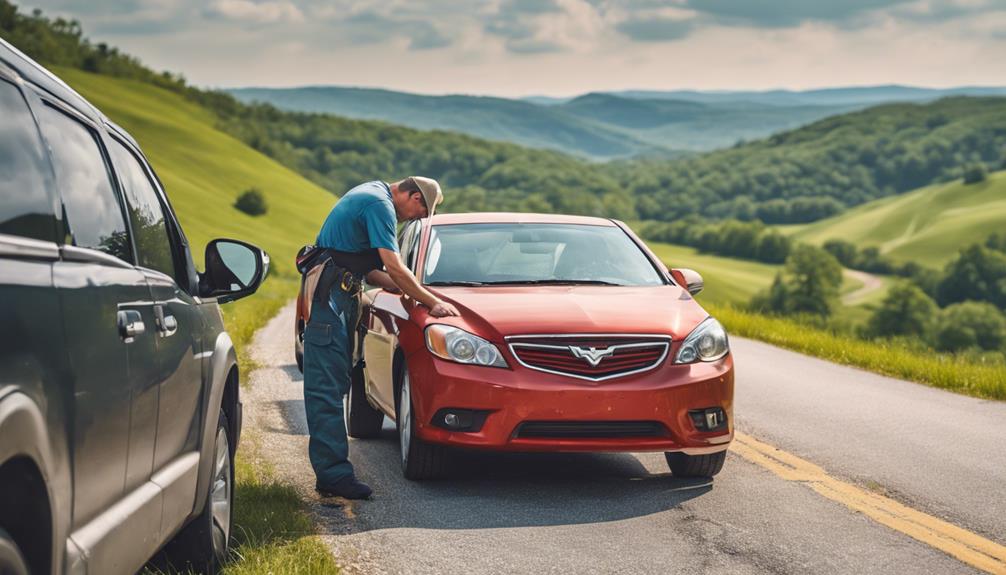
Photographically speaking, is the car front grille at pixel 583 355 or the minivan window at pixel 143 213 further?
the car front grille at pixel 583 355

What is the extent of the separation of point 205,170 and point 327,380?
129093mm

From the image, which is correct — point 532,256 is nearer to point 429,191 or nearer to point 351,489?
point 429,191

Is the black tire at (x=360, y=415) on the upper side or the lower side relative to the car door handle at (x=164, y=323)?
lower

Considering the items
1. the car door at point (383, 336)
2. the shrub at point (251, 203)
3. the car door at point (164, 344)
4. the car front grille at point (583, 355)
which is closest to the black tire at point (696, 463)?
the car front grille at point (583, 355)

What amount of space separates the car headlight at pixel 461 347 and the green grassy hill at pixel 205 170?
89365 mm

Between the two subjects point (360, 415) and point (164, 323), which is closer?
point (164, 323)

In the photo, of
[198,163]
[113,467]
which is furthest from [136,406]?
[198,163]

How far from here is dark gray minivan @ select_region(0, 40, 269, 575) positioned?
2666 mm

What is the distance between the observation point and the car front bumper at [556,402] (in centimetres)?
702

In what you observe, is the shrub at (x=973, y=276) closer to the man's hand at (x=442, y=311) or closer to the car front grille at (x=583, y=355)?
the car front grille at (x=583, y=355)

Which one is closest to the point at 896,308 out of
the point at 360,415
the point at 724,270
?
the point at 724,270

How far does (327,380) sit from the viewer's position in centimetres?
730

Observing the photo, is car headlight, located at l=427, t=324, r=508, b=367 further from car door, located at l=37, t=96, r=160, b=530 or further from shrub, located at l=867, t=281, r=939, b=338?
shrub, located at l=867, t=281, r=939, b=338

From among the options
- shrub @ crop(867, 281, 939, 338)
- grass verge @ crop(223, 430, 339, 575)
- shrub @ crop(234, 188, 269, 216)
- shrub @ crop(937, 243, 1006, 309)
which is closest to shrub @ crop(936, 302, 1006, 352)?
shrub @ crop(867, 281, 939, 338)
